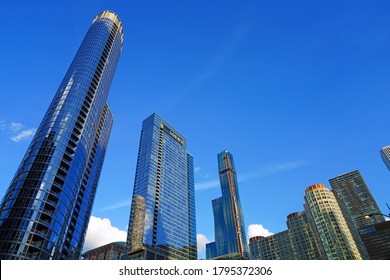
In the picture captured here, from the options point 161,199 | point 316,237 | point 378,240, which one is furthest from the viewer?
point 378,240

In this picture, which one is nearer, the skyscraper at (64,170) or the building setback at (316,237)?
the skyscraper at (64,170)

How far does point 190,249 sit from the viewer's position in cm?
15238

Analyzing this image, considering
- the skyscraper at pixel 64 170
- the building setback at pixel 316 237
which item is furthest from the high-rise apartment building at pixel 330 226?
the skyscraper at pixel 64 170

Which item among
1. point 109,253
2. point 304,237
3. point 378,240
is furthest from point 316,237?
point 109,253

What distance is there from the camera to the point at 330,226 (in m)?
136

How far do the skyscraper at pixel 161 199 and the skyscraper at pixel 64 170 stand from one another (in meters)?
23.3

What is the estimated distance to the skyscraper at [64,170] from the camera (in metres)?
67.3

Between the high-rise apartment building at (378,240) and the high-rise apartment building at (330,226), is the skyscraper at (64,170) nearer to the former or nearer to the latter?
the high-rise apartment building at (330,226)

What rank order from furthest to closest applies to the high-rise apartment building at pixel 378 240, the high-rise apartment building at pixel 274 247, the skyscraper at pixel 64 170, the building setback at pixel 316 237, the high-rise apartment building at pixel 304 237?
the high-rise apartment building at pixel 378 240
the high-rise apartment building at pixel 274 247
the high-rise apartment building at pixel 304 237
the building setback at pixel 316 237
the skyscraper at pixel 64 170

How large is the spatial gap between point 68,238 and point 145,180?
53.1 meters

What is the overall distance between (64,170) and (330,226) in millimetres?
124659

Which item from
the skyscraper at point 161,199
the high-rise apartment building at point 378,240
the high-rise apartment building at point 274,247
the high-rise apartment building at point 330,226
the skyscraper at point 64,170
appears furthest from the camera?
the high-rise apartment building at point 378,240

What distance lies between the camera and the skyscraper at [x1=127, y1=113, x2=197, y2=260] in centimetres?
12631

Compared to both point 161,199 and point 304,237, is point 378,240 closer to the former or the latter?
point 304,237
